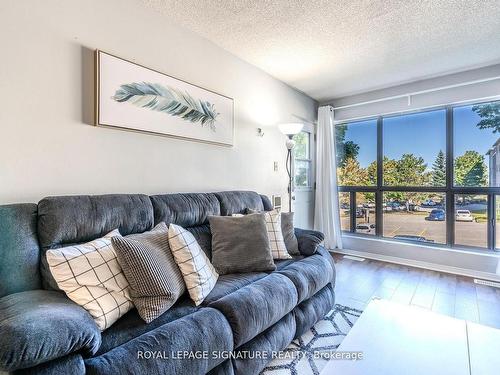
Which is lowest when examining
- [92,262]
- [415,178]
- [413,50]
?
[92,262]

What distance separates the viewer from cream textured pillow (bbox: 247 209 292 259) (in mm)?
2150

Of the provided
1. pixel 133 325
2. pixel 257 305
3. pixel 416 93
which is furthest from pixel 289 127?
pixel 133 325

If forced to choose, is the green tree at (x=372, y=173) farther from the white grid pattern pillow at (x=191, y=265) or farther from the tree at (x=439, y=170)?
the white grid pattern pillow at (x=191, y=265)

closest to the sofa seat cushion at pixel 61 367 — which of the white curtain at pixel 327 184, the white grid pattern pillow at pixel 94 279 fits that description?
the white grid pattern pillow at pixel 94 279

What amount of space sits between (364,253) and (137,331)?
3465 mm

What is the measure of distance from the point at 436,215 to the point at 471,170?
2.16ft

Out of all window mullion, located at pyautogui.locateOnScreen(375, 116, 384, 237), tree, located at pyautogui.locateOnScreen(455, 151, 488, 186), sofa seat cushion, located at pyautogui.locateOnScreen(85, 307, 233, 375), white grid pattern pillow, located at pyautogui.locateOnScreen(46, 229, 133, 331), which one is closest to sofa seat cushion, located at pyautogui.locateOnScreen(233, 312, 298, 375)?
sofa seat cushion, located at pyautogui.locateOnScreen(85, 307, 233, 375)

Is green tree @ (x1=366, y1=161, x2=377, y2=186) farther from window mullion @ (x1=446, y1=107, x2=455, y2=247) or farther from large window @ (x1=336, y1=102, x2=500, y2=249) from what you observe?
window mullion @ (x1=446, y1=107, x2=455, y2=247)

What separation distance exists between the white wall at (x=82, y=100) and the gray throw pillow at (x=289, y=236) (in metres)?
0.72

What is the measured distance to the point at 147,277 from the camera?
129 centimetres

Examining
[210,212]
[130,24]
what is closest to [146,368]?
[210,212]

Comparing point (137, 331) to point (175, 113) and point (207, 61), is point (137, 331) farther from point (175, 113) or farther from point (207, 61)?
point (207, 61)

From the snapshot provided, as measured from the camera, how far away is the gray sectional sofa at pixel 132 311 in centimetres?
87

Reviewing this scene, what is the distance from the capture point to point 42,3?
5.03 ft
